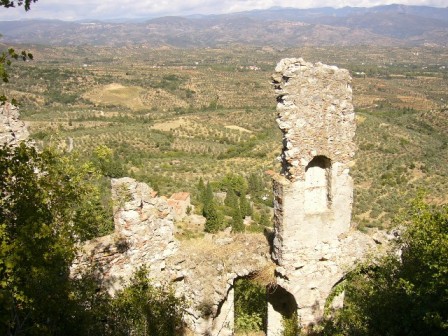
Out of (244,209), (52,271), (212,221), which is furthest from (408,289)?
(244,209)

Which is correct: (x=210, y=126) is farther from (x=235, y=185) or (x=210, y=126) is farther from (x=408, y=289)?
(x=408, y=289)

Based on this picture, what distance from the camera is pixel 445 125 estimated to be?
76812 mm

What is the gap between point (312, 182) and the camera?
12.9 meters

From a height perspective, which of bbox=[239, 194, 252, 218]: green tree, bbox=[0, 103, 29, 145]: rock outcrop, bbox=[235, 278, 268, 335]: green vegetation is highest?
bbox=[0, 103, 29, 145]: rock outcrop

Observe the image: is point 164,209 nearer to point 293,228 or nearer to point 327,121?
point 293,228

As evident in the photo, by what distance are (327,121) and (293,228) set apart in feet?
11.1

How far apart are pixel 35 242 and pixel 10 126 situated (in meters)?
6.87

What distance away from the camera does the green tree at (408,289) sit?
8.60m

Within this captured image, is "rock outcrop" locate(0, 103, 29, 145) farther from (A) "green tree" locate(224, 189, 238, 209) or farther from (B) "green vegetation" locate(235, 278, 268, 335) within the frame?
(A) "green tree" locate(224, 189, 238, 209)

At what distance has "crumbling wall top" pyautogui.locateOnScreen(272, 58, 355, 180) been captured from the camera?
37.7 ft

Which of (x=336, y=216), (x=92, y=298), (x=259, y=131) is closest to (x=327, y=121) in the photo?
(x=336, y=216)

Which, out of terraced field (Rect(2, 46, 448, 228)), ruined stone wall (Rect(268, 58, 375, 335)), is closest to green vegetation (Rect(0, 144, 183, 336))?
terraced field (Rect(2, 46, 448, 228))

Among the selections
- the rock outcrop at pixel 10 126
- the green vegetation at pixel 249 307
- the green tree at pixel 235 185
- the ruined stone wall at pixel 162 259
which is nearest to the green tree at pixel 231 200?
the green tree at pixel 235 185

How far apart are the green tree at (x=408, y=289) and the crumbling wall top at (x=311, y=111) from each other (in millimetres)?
3050
